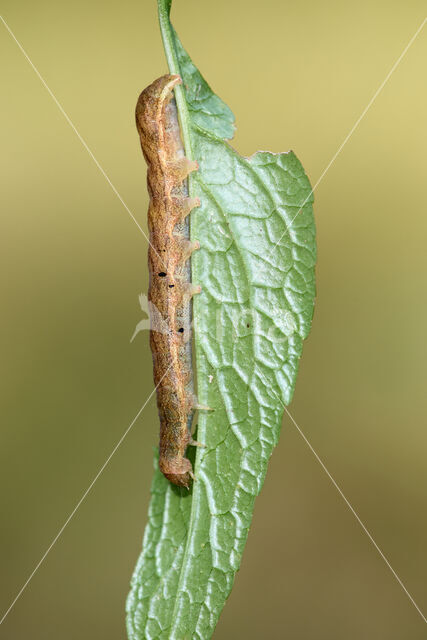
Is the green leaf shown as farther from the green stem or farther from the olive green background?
the olive green background

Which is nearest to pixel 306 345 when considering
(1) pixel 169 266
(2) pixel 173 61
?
(1) pixel 169 266

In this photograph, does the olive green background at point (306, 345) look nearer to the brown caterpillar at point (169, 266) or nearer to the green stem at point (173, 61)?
the brown caterpillar at point (169, 266)

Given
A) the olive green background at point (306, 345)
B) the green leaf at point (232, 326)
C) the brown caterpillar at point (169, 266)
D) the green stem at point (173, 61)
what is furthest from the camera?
the olive green background at point (306, 345)

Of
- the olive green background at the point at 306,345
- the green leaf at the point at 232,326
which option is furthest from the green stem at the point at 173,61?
the olive green background at the point at 306,345

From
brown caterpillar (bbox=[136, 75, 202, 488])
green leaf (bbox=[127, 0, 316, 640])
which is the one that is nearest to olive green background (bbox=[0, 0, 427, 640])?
brown caterpillar (bbox=[136, 75, 202, 488])

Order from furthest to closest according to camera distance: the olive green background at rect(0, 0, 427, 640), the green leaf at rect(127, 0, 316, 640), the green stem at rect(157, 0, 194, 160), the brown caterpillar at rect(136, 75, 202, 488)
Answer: the olive green background at rect(0, 0, 427, 640), the brown caterpillar at rect(136, 75, 202, 488), the green leaf at rect(127, 0, 316, 640), the green stem at rect(157, 0, 194, 160)

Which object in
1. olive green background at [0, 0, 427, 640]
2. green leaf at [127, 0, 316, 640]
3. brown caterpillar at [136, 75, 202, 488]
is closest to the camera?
green leaf at [127, 0, 316, 640]
